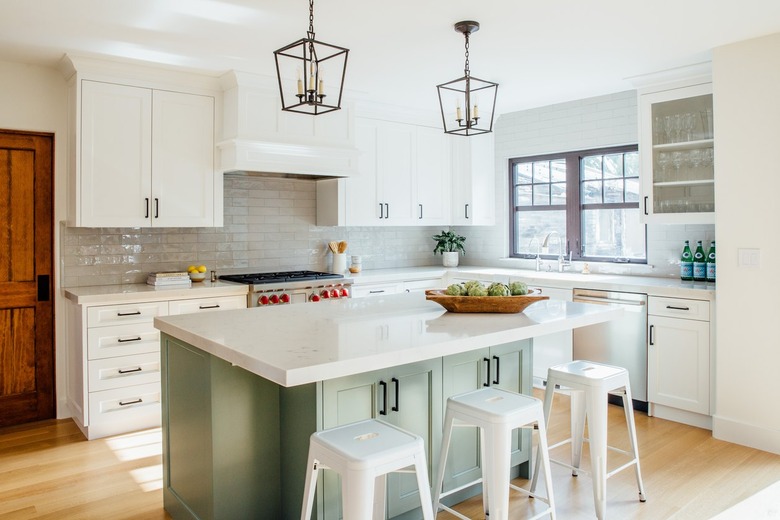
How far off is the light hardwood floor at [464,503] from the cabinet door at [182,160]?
1.61 meters

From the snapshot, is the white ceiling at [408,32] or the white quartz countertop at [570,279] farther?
the white quartz countertop at [570,279]

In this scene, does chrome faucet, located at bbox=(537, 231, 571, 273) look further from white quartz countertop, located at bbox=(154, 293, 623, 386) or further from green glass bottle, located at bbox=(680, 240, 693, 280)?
white quartz countertop, located at bbox=(154, 293, 623, 386)

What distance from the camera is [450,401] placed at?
253cm

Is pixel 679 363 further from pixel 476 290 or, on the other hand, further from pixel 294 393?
pixel 294 393

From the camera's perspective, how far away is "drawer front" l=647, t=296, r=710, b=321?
4125 mm

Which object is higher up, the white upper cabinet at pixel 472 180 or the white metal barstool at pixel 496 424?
the white upper cabinet at pixel 472 180

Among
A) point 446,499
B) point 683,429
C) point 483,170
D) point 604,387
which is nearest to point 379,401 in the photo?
point 446,499

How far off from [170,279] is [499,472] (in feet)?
10.00

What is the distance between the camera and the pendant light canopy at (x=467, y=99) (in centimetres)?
321

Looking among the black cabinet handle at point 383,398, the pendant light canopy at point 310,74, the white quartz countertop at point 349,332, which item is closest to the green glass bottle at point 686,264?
the white quartz countertop at point 349,332

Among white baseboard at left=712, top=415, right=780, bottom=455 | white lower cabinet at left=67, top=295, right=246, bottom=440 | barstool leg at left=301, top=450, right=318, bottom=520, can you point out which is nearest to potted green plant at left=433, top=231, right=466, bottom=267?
white lower cabinet at left=67, top=295, right=246, bottom=440

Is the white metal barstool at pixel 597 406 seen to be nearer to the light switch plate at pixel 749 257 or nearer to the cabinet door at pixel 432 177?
the light switch plate at pixel 749 257

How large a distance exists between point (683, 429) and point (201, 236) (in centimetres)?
395

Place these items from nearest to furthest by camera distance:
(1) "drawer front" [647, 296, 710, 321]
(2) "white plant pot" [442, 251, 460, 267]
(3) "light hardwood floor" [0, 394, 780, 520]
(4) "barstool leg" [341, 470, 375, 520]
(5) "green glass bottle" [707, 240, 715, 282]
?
(4) "barstool leg" [341, 470, 375, 520], (3) "light hardwood floor" [0, 394, 780, 520], (1) "drawer front" [647, 296, 710, 321], (5) "green glass bottle" [707, 240, 715, 282], (2) "white plant pot" [442, 251, 460, 267]
